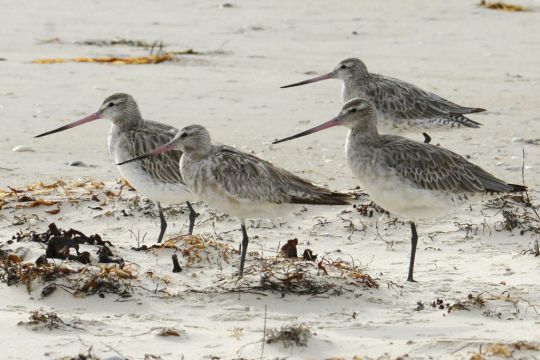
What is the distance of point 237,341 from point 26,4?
11861 mm

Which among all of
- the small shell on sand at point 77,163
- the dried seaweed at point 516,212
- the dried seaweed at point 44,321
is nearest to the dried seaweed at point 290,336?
the dried seaweed at point 44,321

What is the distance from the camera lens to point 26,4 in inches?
680

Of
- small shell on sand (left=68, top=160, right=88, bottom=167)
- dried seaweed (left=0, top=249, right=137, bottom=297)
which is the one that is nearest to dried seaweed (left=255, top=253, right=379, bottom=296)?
dried seaweed (left=0, top=249, right=137, bottom=297)

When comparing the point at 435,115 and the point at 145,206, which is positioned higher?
the point at 435,115

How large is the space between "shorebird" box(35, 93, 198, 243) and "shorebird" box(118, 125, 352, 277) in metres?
0.88

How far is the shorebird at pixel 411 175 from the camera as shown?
26.9 feet

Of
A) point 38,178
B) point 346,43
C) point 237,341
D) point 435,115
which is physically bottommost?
point 237,341

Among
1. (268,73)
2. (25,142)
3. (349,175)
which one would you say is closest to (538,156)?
(349,175)

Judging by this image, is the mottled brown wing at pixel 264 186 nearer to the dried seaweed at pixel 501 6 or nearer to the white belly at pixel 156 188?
the white belly at pixel 156 188

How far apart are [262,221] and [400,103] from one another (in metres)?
2.67

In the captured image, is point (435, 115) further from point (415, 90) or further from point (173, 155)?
point (173, 155)

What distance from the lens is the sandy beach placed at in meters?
6.64

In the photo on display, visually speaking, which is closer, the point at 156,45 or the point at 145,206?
the point at 145,206

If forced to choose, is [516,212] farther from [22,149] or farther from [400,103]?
[22,149]
